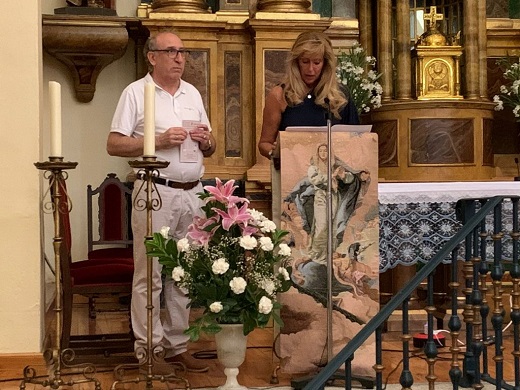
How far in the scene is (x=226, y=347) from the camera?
4.44 meters

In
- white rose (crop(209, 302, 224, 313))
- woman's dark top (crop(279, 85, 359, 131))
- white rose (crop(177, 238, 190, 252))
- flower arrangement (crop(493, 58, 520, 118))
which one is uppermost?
flower arrangement (crop(493, 58, 520, 118))

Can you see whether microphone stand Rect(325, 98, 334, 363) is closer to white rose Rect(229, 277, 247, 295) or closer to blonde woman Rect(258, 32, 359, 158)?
blonde woman Rect(258, 32, 359, 158)

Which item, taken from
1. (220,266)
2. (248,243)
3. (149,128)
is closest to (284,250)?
(248,243)

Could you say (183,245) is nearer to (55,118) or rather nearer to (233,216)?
(233,216)

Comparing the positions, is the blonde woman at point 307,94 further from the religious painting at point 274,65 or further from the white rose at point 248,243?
the religious painting at point 274,65

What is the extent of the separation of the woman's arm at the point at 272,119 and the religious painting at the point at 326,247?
1.09 ft

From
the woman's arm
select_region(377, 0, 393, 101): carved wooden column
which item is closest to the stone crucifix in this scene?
select_region(377, 0, 393, 101): carved wooden column

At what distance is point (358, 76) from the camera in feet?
27.0

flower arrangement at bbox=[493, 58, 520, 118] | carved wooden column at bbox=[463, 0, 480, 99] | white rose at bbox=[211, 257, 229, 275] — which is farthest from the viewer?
carved wooden column at bbox=[463, 0, 480, 99]

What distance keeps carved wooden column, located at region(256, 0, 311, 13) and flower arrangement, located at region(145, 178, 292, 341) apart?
3.76 m

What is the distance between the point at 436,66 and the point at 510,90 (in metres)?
0.69

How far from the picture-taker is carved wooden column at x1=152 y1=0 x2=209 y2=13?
784 centimetres

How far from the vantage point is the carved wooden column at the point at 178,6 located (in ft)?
25.7

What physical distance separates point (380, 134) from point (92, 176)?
8.39 feet
